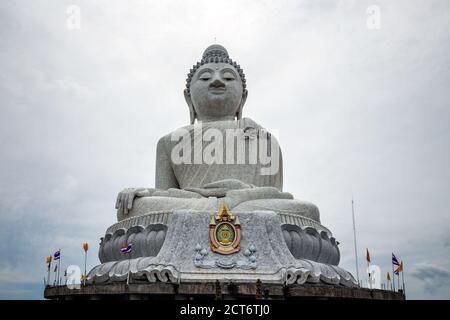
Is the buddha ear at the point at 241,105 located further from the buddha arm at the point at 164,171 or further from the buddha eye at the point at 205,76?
the buddha arm at the point at 164,171

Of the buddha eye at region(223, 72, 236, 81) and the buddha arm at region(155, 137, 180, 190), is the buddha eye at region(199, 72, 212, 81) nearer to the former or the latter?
the buddha eye at region(223, 72, 236, 81)

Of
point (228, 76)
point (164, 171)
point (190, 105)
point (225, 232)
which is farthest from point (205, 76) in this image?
point (225, 232)

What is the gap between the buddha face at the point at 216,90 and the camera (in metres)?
13.6

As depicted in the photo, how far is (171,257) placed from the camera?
9586 millimetres

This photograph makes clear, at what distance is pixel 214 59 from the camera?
13.9 m

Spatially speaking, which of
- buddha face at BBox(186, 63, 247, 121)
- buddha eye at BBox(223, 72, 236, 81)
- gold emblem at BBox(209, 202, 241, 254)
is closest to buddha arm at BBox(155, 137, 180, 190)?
buddha face at BBox(186, 63, 247, 121)

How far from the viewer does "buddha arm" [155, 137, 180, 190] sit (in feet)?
43.3

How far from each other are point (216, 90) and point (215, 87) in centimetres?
8


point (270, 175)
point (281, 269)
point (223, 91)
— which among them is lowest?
point (281, 269)

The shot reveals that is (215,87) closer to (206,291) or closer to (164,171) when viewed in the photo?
(164,171)

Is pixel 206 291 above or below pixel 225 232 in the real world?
below
